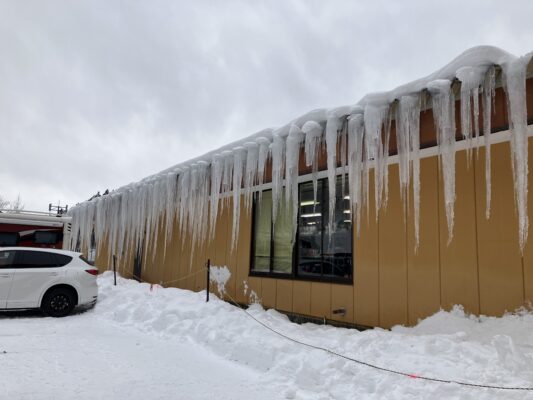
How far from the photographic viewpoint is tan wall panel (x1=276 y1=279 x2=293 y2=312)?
6.61 m

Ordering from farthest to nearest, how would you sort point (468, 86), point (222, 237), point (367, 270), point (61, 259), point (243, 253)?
point (222, 237) → point (243, 253) → point (61, 259) → point (367, 270) → point (468, 86)

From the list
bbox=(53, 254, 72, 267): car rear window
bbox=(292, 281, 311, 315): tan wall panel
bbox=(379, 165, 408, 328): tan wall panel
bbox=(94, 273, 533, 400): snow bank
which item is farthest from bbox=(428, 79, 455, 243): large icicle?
bbox=(53, 254, 72, 267): car rear window

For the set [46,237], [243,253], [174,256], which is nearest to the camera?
[243,253]

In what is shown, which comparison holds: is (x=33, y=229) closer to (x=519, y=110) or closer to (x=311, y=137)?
(x=311, y=137)

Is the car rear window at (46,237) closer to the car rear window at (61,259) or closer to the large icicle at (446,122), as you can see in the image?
the car rear window at (61,259)

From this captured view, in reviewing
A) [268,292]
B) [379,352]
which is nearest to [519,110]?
[379,352]

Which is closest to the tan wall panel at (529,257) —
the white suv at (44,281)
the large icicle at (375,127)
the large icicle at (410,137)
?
the large icicle at (410,137)

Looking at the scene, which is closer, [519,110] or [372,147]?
[519,110]

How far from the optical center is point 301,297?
21.0ft

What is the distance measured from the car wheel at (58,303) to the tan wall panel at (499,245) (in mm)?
7396

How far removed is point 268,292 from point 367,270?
233 cm

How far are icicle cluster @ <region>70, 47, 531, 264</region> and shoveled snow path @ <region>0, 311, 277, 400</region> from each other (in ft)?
8.71

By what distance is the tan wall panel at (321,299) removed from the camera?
5922 mm

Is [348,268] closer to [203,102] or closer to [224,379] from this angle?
[224,379]
